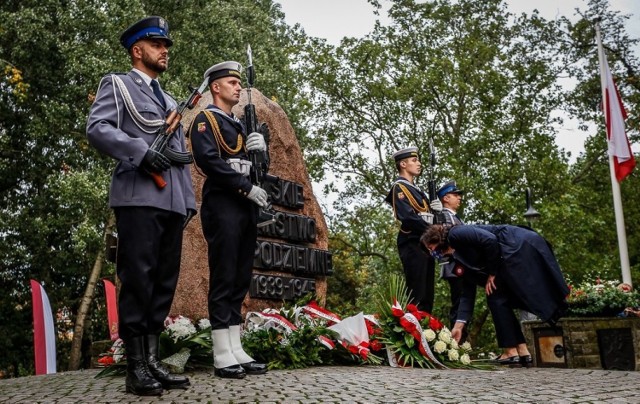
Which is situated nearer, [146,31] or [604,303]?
[146,31]

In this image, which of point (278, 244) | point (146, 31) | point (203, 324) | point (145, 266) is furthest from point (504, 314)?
point (146, 31)

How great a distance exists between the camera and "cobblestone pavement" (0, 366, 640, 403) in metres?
3.94

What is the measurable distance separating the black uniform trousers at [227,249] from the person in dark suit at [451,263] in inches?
115

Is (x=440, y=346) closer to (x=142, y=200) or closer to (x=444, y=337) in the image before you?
(x=444, y=337)

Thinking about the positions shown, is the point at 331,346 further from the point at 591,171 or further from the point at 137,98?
the point at 591,171

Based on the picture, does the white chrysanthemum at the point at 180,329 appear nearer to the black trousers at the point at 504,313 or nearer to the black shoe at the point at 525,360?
the black trousers at the point at 504,313

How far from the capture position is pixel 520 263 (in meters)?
6.36

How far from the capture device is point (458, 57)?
1922cm

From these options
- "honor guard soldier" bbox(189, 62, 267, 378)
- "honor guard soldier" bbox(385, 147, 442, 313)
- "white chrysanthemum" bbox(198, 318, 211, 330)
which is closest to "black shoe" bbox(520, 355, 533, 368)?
"honor guard soldier" bbox(385, 147, 442, 313)

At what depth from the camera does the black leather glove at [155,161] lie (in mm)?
4164

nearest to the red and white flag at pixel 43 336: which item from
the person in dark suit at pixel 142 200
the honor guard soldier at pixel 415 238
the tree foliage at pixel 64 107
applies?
the tree foliage at pixel 64 107

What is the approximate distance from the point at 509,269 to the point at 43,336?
7.04m

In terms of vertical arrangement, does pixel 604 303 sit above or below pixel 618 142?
below

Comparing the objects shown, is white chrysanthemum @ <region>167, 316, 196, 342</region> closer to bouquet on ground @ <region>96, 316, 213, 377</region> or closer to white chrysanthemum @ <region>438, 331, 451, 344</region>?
bouquet on ground @ <region>96, 316, 213, 377</region>
